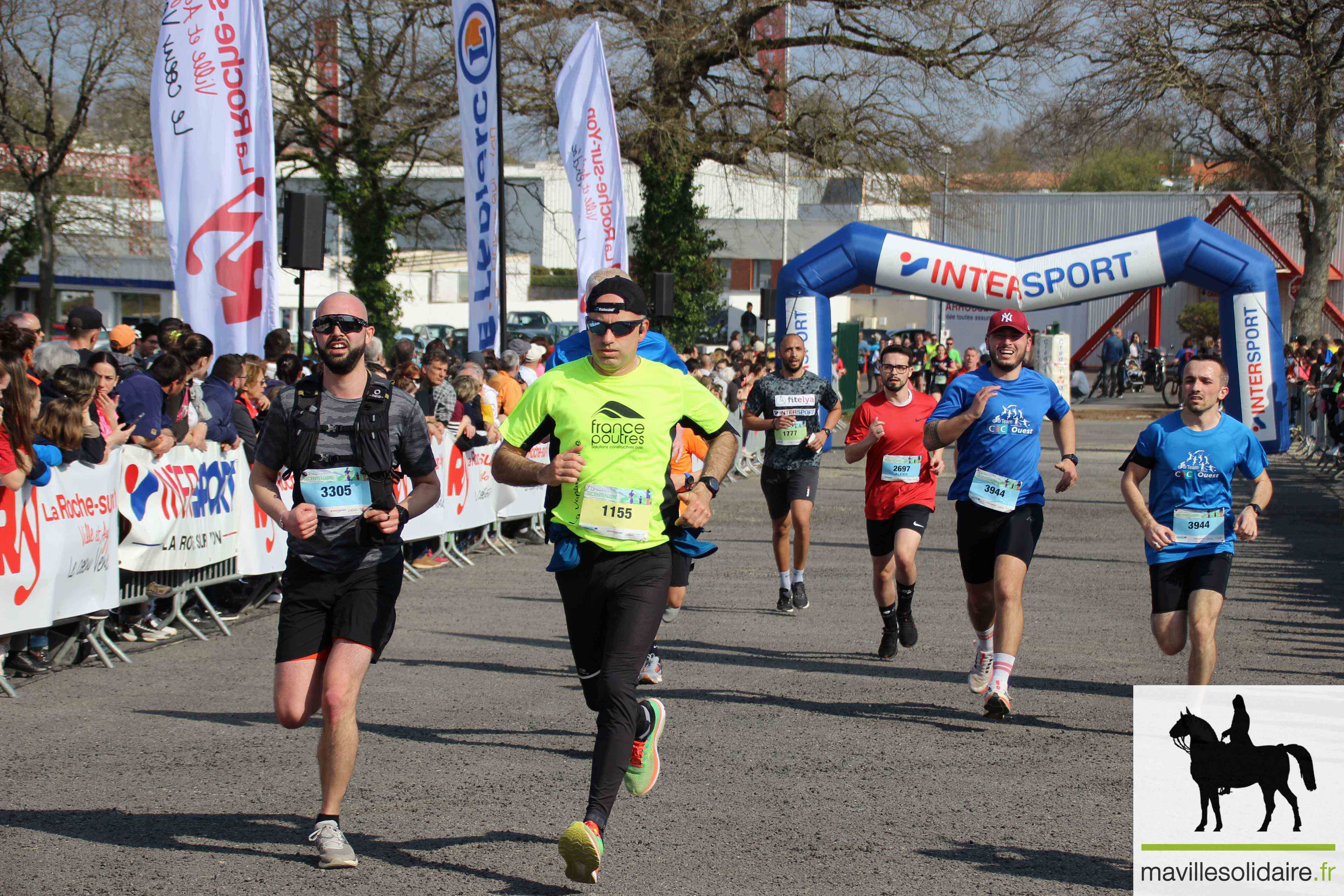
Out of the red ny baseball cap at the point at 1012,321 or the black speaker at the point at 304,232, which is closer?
the red ny baseball cap at the point at 1012,321

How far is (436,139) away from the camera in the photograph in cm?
3012

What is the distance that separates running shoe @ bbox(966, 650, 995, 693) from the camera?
7.07m

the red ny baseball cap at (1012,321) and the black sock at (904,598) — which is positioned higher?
the red ny baseball cap at (1012,321)

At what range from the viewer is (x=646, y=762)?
16.5 feet

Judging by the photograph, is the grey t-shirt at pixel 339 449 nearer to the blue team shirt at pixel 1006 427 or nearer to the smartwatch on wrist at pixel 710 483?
→ the smartwatch on wrist at pixel 710 483

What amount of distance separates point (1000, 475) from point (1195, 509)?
1067 mm

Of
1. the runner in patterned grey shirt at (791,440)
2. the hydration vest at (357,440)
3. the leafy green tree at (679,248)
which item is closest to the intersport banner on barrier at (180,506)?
the runner in patterned grey shirt at (791,440)

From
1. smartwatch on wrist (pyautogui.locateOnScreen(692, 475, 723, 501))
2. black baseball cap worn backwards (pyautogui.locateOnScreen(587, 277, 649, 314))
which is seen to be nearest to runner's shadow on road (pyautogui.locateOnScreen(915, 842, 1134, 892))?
smartwatch on wrist (pyautogui.locateOnScreen(692, 475, 723, 501))

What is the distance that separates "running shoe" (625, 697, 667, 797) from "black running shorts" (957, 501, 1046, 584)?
2.44m

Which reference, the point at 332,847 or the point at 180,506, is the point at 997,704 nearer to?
the point at 332,847

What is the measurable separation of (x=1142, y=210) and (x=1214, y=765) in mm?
57464

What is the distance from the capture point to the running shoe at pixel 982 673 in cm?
707

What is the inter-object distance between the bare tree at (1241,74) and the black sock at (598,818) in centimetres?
2568

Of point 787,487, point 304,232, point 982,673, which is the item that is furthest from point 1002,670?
point 304,232
